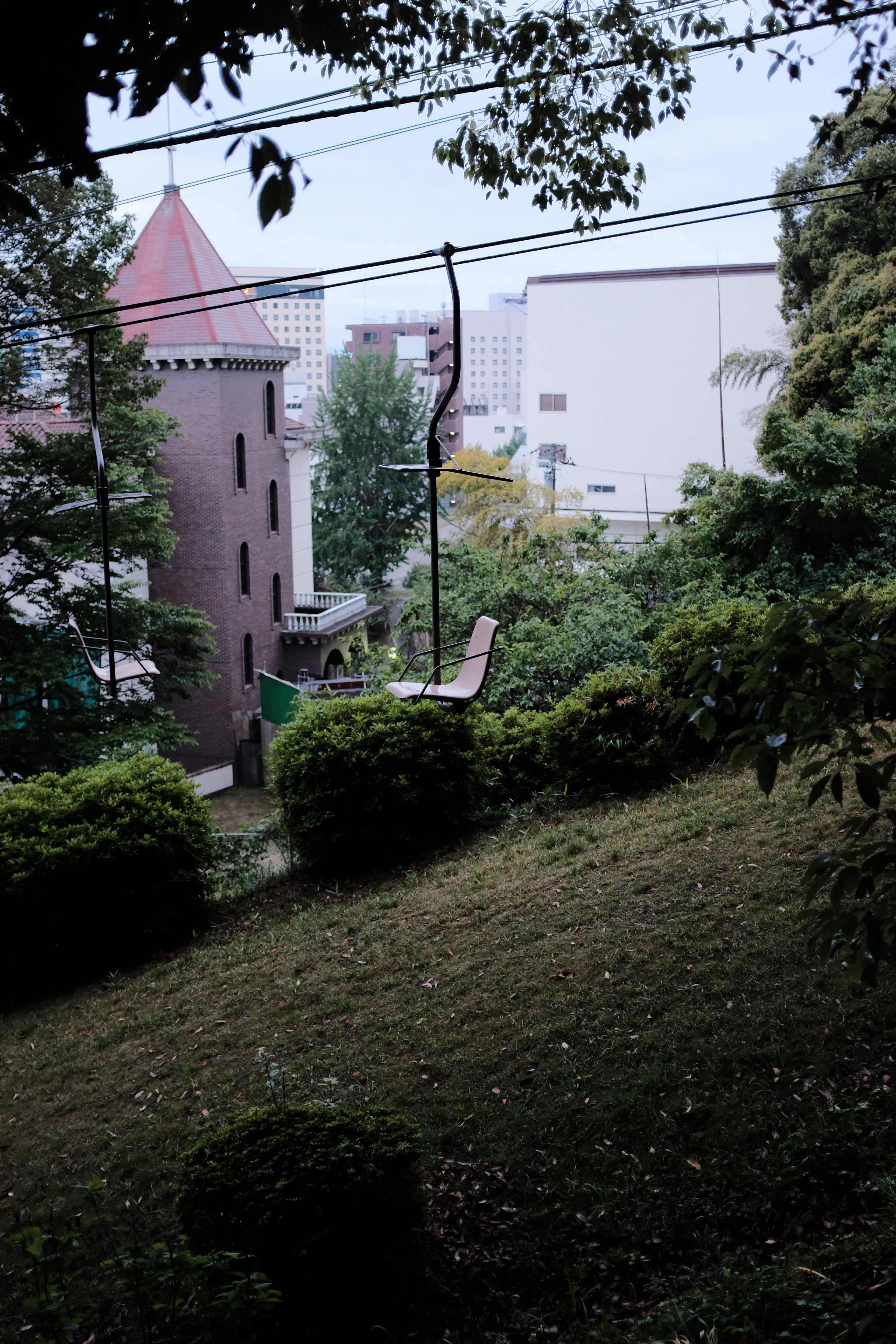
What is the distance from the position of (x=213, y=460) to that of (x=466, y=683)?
25.2m

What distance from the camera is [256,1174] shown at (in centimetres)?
350

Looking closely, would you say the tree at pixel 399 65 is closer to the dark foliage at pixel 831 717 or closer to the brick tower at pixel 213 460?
the dark foliage at pixel 831 717

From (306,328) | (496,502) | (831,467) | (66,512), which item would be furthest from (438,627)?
(306,328)

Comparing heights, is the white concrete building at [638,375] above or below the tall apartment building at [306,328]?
below

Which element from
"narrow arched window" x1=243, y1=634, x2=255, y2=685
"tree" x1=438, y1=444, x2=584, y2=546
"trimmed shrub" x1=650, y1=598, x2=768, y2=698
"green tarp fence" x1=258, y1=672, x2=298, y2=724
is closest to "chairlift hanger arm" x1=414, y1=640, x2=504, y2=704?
"trimmed shrub" x1=650, y1=598, x2=768, y2=698

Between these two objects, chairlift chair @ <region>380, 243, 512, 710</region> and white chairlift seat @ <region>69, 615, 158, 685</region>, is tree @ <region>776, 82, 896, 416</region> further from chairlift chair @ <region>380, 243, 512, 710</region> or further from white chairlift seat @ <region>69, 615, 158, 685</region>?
white chairlift seat @ <region>69, 615, 158, 685</region>

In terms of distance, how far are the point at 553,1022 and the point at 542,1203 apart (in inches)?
52.3

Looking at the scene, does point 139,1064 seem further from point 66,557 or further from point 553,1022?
point 66,557

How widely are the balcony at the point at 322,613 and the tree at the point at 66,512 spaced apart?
16.1 metres

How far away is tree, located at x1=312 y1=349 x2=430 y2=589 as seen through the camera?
4628 cm

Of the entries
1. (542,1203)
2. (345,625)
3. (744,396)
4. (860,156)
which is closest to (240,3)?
(542,1203)

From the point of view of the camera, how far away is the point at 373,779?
873 cm

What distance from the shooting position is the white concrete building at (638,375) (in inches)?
1774

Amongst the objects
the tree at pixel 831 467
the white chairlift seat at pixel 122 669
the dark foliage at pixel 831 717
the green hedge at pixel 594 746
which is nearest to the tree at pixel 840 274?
the tree at pixel 831 467
